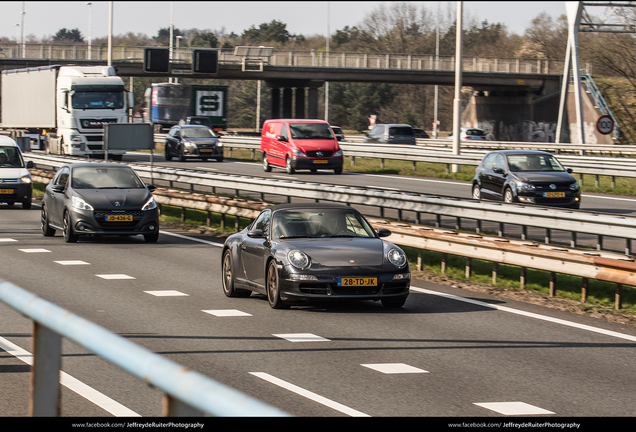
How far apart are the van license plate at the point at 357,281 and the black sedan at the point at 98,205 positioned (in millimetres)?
8365

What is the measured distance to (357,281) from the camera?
36.1 feet

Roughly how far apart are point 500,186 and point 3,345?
15.9 metres

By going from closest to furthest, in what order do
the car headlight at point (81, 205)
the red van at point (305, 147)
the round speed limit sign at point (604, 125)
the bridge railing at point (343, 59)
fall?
1. the car headlight at point (81, 205)
2. the red van at point (305, 147)
3. the round speed limit sign at point (604, 125)
4. the bridge railing at point (343, 59)

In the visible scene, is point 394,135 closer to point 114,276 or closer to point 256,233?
point 114,276

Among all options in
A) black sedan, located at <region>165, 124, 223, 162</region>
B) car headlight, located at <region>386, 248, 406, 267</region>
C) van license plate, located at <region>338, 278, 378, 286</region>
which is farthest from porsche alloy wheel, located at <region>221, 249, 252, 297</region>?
black sedan, located at <region>165, 124, 223, 162</region>

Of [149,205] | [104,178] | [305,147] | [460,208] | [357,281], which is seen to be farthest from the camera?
[305,147]

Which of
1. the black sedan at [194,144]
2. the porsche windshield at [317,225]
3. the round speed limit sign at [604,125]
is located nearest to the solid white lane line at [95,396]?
the porsche windshield at [317,225]

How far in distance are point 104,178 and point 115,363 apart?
17038mm

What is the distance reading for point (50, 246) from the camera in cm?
1786

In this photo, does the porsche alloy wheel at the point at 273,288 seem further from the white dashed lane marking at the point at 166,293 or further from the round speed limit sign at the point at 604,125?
the round speed limit sign at the point at 604,125

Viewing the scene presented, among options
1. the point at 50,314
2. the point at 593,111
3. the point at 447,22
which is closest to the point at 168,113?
the point at 593,111

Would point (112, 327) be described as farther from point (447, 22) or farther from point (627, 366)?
point (447, 22)

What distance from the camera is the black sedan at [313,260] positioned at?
11.0 m

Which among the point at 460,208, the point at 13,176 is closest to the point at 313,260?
the point at 460,208
